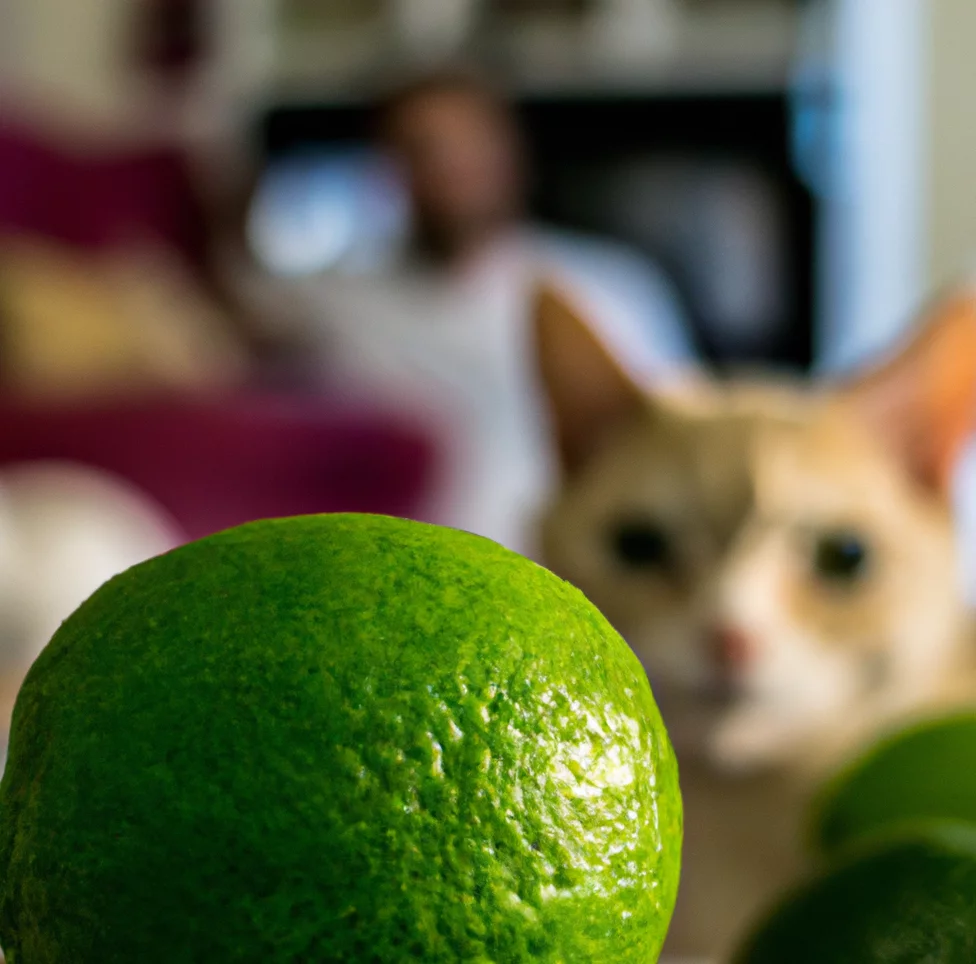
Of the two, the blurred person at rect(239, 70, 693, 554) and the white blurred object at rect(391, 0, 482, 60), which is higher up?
the white blurred object at rect(391, 0, 482, 60)

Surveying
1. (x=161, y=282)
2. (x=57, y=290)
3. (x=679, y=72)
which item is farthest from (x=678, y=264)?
(x=57, y=290)

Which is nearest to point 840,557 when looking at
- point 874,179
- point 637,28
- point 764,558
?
point 764,558

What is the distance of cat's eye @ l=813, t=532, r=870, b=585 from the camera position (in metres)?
0.71

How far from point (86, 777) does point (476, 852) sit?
72 millimetres

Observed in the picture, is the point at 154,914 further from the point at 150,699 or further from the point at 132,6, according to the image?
the point at 132,6

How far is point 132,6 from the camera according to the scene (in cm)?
482

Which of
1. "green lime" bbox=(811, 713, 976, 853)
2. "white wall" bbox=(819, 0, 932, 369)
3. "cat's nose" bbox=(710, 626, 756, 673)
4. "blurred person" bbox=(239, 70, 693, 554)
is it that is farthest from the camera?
"white wall" bbox=(819, 0, 932, 369)

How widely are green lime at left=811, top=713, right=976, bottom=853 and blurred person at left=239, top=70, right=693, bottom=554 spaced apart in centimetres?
242

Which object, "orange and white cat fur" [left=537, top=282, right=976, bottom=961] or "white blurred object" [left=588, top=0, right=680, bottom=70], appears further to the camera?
"white blurred object" [left=588, top=0, right=680, bottom=70]

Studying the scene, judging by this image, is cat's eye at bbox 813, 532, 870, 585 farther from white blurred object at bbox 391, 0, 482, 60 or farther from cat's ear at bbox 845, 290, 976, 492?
white blurred object at bbox 391, 0, 482, 60

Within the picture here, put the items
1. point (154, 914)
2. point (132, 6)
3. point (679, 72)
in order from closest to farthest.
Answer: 1. point (154, 914)
2. point (679, 72)
3. point (132, 6)

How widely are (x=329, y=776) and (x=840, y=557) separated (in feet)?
1.79

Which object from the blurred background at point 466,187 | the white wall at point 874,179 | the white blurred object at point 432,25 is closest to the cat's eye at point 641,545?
the blurred background at point 466,187

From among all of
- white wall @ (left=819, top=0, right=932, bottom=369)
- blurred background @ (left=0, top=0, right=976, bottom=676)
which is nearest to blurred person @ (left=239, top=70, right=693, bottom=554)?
blurred background @ (left=0, top=0, right=976, bottom=676)
